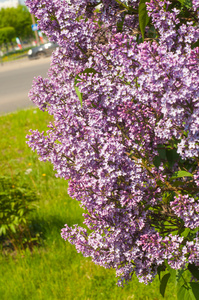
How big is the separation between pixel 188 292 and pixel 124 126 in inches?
43.0

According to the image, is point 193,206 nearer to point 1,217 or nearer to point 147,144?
point 147,144

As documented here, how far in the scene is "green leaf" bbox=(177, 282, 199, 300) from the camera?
2242mm

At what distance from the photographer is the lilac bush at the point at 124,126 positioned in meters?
1.70

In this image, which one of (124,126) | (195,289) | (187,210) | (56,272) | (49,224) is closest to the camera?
(187,210)

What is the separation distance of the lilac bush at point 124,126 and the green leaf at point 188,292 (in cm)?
23

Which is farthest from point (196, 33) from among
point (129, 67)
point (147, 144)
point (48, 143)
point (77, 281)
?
point (77, 281)

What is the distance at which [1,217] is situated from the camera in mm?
4664

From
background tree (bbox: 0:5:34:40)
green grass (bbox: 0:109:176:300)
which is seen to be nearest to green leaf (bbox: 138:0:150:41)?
green grass (bbox: 0:109:176:300)

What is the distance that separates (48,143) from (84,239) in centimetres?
71

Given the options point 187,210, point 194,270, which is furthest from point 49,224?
point 187,210

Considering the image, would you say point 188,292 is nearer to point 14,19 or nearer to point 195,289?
point 195,289

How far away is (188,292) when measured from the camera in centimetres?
227

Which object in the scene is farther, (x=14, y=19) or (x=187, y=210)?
(x=14, y=19)

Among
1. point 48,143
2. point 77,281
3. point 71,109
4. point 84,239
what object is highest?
point 71,109
